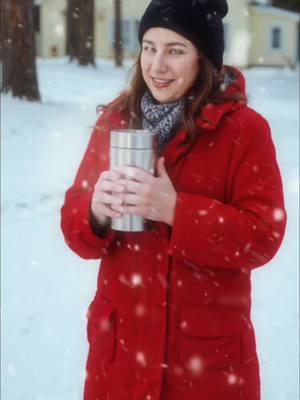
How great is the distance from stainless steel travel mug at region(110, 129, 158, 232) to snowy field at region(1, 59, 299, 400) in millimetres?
2308

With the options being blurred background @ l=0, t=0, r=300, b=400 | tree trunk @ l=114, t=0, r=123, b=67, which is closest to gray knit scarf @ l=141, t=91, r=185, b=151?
blurred background @ l=0, t=0, r=300, b=400

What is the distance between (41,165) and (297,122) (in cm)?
657

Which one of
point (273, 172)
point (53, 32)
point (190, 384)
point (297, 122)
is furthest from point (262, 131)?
point (53, 32)

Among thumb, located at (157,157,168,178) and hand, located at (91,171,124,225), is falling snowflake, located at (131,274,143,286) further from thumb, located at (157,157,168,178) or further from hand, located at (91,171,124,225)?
thumb, located at (157,157,168,178)

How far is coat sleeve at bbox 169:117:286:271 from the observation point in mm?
2061

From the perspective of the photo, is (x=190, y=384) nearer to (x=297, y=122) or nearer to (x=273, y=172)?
(x=273, y=172)

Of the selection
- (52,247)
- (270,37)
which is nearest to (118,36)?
(270,37)

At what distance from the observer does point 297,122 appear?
14555 millimetres

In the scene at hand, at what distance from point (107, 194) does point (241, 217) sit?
0.38m

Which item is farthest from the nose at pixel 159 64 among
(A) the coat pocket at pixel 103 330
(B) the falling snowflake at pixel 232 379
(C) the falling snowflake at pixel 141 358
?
(B) the falling snowflake at pixel 232 379

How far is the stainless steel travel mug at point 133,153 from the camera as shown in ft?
6.51

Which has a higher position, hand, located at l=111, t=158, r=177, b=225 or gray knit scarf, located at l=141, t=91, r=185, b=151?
gray knit scarf, located at l=141, t=91, r=185, b=151

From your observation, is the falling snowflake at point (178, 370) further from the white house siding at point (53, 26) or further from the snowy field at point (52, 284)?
the white house siding at point (53, 26)

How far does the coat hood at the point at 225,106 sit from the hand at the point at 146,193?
0.19 meters
